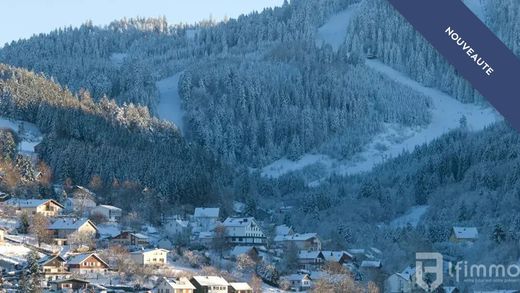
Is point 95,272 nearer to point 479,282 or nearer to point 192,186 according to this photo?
point 479,282

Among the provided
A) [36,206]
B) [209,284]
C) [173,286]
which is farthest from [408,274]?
[36,206]

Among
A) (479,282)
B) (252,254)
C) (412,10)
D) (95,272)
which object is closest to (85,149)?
(252,254)

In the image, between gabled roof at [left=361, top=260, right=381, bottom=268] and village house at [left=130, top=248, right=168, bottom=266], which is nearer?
village house at [left=130, top=248, right=168, bottom=266]

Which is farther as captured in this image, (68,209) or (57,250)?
(68,209)

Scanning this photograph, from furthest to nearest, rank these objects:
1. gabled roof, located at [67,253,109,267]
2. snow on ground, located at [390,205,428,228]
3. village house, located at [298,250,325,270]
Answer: snow on ground, located at [390,205,428,228]
village house, located at [298,250,325,270]
gabled roof, located at [67,253,109,267]

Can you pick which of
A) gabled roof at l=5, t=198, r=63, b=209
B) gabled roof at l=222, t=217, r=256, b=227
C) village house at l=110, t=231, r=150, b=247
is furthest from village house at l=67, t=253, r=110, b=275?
gabled roof at l=222, t=217, r=256, b=227

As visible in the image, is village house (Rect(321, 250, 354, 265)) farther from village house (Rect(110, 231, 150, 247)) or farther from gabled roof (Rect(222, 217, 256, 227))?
village house (Rect(110, 231, 150, 247))

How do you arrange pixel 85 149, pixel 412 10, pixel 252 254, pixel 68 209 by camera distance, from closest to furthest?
pixel 412 10, pixel 252 254, pixel 68 209, pixel 85 149
